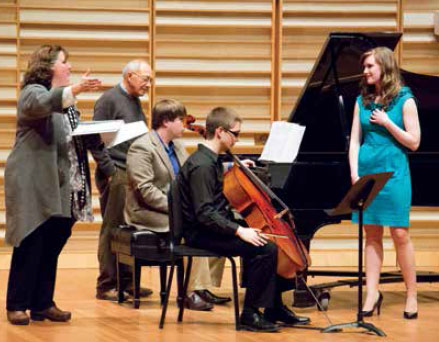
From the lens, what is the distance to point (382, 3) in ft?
26.5

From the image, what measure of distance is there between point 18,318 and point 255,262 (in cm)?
117

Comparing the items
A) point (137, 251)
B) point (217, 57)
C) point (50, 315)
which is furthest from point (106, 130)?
point (217, 57)

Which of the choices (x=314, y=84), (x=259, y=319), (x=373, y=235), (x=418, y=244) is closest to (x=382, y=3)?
(x=418, y=244)

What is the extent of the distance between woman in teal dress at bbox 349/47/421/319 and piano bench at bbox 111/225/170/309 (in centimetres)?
109

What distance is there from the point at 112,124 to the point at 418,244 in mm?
3829

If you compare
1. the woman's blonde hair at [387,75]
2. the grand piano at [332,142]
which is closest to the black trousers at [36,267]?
the grand piano at [332,142]

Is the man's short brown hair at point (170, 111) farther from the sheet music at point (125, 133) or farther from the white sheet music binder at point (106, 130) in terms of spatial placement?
the white sheet music binder at point (106, 130)

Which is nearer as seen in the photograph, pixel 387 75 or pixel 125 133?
pixel 387 75

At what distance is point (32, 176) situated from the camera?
491 centimetres

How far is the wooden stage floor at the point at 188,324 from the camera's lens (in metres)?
4.72

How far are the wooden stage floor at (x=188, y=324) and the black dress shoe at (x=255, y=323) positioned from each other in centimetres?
5

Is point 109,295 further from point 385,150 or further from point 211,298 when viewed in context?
point 385,150

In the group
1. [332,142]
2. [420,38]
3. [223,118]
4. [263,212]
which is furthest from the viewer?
[420,38]

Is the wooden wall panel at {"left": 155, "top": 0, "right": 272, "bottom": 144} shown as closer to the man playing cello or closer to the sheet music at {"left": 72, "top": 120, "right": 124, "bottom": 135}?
the sheet music at {"left": 72, "top": 120, "right": 124, "bottom": 135}
